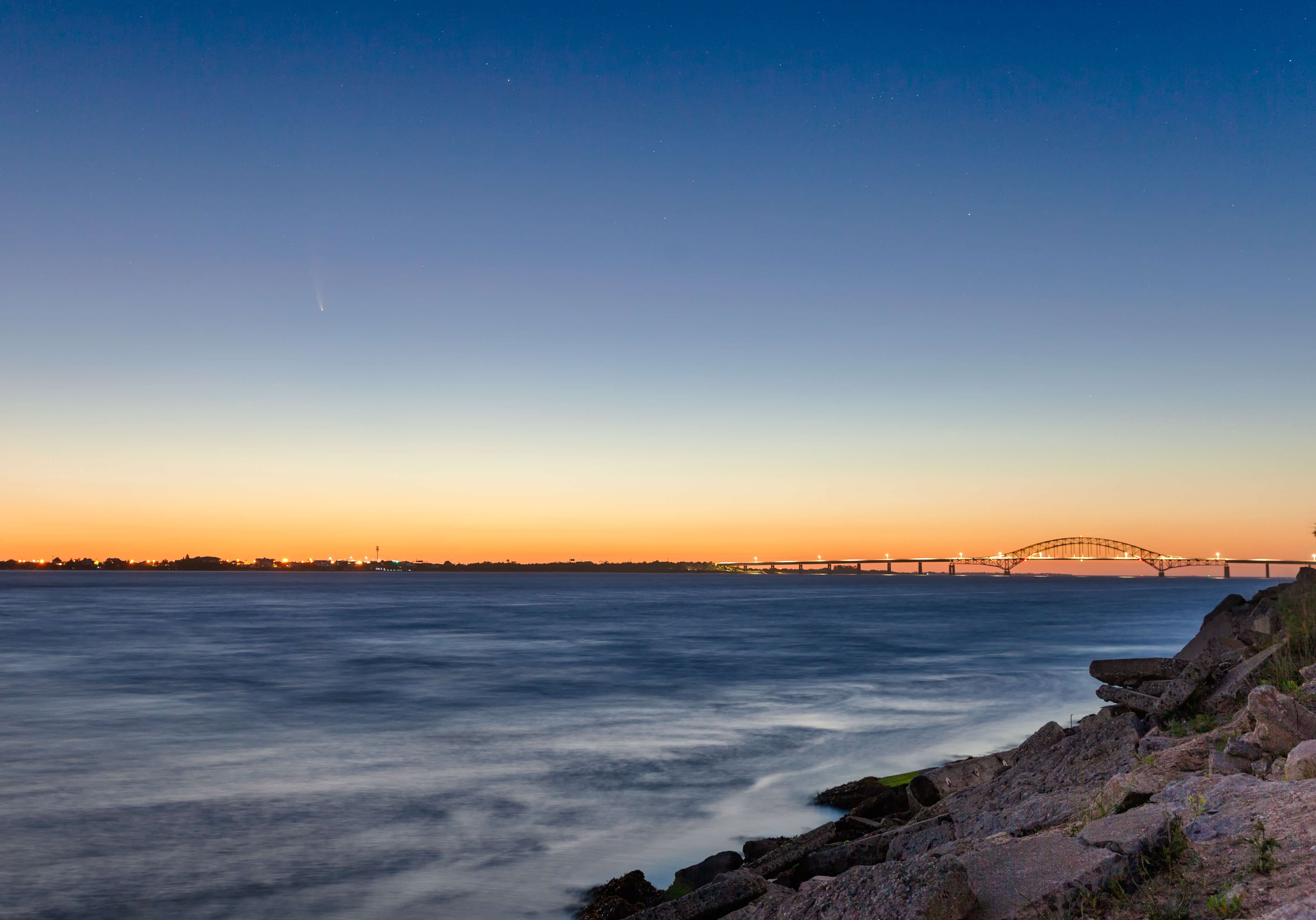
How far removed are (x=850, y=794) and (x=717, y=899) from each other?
906 centimetres

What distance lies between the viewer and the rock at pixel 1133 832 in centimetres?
586

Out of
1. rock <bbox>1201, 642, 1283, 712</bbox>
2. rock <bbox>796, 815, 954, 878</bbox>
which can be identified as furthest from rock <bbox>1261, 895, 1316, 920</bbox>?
rock <bbox>1201, 642, 1283, 712</bbox>

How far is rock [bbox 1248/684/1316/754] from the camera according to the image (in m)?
8.19

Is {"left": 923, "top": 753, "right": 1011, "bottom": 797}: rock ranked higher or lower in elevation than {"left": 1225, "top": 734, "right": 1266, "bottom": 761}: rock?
lower

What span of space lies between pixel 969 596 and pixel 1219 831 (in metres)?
145

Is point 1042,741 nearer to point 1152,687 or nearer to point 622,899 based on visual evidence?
point 1152,687

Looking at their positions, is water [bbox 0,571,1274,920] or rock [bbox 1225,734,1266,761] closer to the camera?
rock [bbox 1225,734,1266,761]

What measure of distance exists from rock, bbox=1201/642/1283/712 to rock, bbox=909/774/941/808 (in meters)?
3.62

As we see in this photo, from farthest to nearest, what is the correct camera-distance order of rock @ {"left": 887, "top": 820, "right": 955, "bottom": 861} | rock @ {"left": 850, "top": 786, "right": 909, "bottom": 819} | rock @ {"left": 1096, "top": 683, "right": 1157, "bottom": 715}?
rock @ {"left": 850, "top": 786, "right": 909, "bottom": 819} < rock @ {"left": 1096, "top": 683, "right": 1157, "bottom": 715} < rock @ {"left": 887, "top": 820, "right": 955, "bottom": 861}

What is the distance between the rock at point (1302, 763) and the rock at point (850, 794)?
941 centimetres

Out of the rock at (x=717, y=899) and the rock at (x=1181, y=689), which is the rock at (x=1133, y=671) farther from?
the rock at (x=717, y=899)

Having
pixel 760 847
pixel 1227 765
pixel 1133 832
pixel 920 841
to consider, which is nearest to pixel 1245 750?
pixel 1227 765

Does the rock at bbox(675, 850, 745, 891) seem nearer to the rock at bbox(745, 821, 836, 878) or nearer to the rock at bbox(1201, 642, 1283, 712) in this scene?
the rock at bbox(745, 821, 836, 878)

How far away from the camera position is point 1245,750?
823 cm
